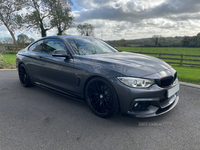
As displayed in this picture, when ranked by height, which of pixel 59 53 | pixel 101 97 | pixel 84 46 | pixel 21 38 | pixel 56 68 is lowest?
pixel 101 97

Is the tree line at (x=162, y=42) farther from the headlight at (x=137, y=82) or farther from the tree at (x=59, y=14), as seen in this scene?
the headlight at (x=137, y=82)

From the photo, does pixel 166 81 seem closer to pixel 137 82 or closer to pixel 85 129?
pixel 137 82

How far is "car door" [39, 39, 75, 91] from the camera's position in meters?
3.35

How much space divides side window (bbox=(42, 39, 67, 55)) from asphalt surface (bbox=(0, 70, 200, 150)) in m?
1.31

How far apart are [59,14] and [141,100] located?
28.0 meters

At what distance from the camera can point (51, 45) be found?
13.1 ft

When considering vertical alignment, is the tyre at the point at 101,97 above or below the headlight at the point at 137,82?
below

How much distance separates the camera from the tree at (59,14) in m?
27.4

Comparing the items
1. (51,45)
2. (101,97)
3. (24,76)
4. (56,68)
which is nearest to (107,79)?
(101,97)

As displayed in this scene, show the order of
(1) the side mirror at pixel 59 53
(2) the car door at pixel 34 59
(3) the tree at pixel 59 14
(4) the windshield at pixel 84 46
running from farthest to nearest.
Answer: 1. (3) the tree at pixel 59 14
2. (2) the car door at pixel 34 59
3. (4) the windshield at pixel 84 46
4. (1) the side mirror at pixel 59 53

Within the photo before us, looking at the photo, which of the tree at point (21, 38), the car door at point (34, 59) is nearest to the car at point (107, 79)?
the car door at point (34, 59)

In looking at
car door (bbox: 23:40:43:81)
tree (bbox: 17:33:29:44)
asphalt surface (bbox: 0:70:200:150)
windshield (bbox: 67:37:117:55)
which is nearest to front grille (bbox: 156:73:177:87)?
asphalt surface (bbox: 0:70:200:150)

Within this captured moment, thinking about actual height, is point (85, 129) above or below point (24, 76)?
below

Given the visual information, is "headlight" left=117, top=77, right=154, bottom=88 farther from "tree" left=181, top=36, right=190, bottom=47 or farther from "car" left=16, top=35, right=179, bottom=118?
"tree" left=181, top=36, right=190, bottom=47
